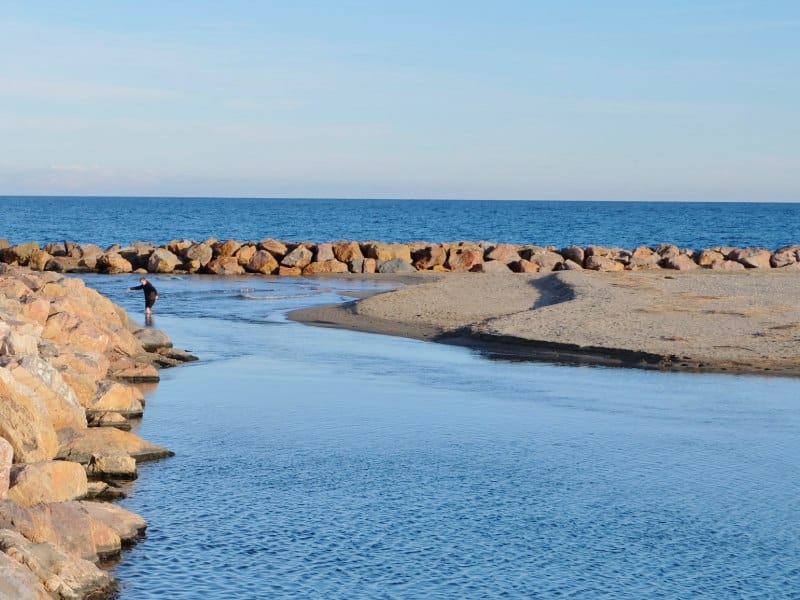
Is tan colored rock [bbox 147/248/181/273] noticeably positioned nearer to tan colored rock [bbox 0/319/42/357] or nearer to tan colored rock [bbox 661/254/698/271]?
tan colored rock [bbox 661/254/698/271]

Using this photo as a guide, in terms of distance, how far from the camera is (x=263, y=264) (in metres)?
52.6

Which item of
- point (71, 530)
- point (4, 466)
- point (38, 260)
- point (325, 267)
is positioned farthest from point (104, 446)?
point (38, 260)

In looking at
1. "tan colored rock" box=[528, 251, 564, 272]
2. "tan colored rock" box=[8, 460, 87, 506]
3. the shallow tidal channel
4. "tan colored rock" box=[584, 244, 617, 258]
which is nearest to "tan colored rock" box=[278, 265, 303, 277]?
"tan colored rock" box=[528, 251, 564, 272]

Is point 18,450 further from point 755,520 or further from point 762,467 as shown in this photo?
point 762,467

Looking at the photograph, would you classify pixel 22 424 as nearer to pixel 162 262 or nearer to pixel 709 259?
pixel 162 262

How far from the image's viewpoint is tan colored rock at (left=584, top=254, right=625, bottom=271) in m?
49.3

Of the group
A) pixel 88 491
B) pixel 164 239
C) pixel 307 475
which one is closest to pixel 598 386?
pixel 307 475

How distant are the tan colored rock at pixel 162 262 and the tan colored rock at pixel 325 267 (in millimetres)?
6258

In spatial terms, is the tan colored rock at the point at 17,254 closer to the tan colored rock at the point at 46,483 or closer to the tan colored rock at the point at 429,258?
the tan colored rock at the point at 429,258

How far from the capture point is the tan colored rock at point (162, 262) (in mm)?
52281

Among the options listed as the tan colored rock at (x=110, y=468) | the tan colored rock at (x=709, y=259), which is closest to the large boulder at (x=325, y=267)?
the tan colored rock at (x=709, y=259)

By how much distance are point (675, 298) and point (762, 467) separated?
56.3 ft

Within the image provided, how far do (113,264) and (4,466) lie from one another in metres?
41.8

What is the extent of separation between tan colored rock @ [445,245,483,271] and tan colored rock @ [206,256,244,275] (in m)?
9.92
